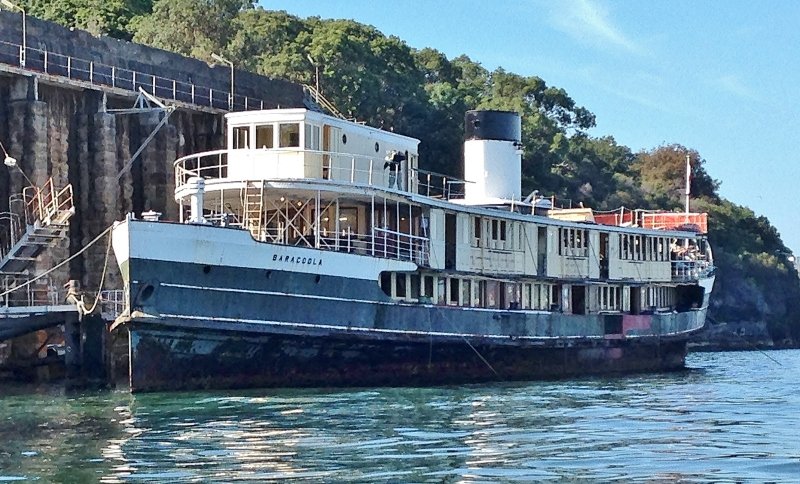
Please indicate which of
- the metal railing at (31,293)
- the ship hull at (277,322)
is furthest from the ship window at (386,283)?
the metal railing at (31,293)

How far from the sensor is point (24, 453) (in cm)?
1809

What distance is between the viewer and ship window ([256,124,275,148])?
2991 cm

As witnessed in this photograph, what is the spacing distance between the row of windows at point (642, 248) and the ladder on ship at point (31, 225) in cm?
1410

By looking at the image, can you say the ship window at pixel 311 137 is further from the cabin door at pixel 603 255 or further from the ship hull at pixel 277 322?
the cabin door at pixel 603 255

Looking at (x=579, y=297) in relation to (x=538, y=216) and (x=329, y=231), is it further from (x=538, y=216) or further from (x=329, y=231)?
(x=329, y=231)

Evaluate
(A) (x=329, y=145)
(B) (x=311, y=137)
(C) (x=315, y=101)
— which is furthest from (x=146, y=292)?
(C) (x=315, y=101)

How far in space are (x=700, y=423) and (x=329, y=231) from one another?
1053cm

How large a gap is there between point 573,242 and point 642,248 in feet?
11.7

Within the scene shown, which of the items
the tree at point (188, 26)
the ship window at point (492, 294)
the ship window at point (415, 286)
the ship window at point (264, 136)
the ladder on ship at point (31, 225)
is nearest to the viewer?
the ship window at point (264, 136)

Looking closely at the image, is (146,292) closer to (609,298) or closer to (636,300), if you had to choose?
(609,298)

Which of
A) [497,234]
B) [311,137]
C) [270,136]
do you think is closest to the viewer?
[311,137]

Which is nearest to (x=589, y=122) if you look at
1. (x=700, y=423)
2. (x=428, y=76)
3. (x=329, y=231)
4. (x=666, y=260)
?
(x=428, y=76)

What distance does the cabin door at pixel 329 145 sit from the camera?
29953mm

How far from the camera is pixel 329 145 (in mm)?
30234
